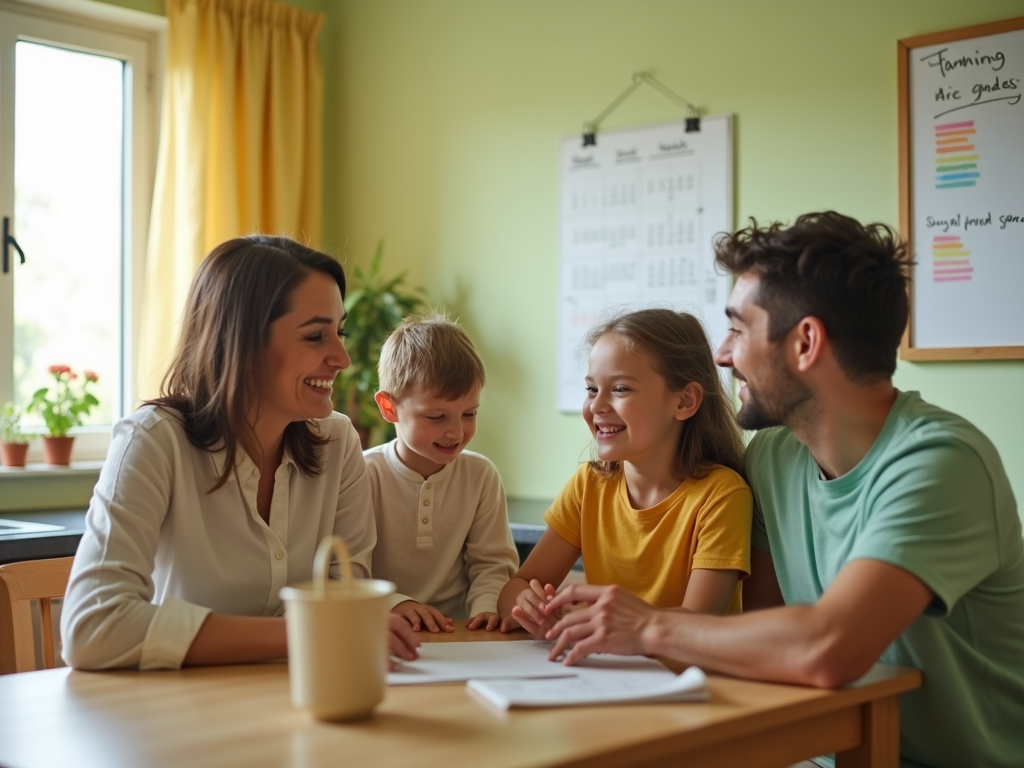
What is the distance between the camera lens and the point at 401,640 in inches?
54.6

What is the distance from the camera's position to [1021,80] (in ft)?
9.41

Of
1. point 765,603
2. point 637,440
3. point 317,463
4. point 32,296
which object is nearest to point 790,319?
point 637,440

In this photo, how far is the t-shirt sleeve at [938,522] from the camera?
1297 millimetres

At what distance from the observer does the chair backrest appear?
5.54ft

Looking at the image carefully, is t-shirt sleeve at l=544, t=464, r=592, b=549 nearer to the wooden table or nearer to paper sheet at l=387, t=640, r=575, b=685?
paper sheet at l=387, t=640, r=575, b=685

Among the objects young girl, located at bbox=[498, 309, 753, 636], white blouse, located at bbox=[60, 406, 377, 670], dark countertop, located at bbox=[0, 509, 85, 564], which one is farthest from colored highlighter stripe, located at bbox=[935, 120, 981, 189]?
dark countertop, located at bbox=[0, 509, 85, 564]

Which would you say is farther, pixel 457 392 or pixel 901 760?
pixel 457 392

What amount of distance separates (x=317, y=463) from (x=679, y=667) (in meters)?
0.69

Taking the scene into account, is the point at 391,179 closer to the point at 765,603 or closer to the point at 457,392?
the point at 457,392

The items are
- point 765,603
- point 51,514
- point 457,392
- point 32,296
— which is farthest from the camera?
point 32,296

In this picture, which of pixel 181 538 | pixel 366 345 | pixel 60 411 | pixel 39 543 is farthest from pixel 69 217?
pixel 181 538

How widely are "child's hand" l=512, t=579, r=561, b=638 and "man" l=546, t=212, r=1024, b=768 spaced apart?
0.05 metres

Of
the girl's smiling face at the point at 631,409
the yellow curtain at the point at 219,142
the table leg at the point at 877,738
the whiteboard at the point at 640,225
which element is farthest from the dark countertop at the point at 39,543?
the table leg at the point at 877,738

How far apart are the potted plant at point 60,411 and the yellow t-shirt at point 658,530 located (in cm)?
223
